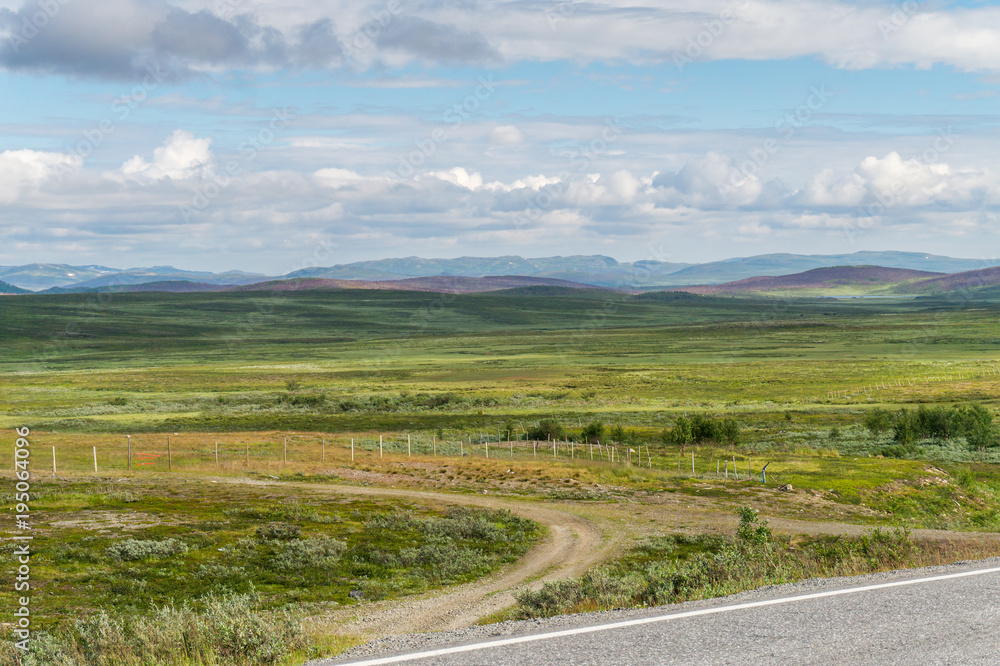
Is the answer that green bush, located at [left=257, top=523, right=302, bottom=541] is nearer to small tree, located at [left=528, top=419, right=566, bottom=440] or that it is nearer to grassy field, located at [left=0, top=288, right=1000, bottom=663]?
grassy field, located at [left=0, top=288, right=1000, bottom=663]

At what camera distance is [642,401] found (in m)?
79.4

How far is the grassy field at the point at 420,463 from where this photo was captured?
20234 mm

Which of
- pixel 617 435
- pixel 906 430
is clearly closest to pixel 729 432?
pixel 617 435

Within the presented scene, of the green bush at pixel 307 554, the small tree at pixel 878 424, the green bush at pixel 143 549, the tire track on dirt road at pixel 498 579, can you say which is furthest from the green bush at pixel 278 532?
the small tree at pixel 878 424

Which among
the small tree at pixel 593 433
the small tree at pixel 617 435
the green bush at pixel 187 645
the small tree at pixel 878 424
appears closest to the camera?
the green bush at pixel 187 645

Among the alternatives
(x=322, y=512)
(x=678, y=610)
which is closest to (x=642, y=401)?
(x=322, y=512)

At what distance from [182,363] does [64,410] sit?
62.4m

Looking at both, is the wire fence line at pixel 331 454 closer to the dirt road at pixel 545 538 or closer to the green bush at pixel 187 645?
the dirt road at pixel 545 538

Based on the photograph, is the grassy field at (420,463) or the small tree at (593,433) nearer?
the grassy field at (420,463)

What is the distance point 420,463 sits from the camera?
42.6m

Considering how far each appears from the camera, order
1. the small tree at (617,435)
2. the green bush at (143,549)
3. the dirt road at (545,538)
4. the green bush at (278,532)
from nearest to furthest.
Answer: the dirt road at (545,538) → the green bush at (143,549) → the green bush at (278,532) → the small tree at (617,435)

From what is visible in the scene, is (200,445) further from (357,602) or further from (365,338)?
(365,338)

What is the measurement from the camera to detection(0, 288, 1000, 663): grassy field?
20234 millimetres

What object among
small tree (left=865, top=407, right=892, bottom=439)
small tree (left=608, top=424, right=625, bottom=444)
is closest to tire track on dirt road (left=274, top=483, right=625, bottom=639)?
small tree (left=608, top=424, right=625, bottom=444)
